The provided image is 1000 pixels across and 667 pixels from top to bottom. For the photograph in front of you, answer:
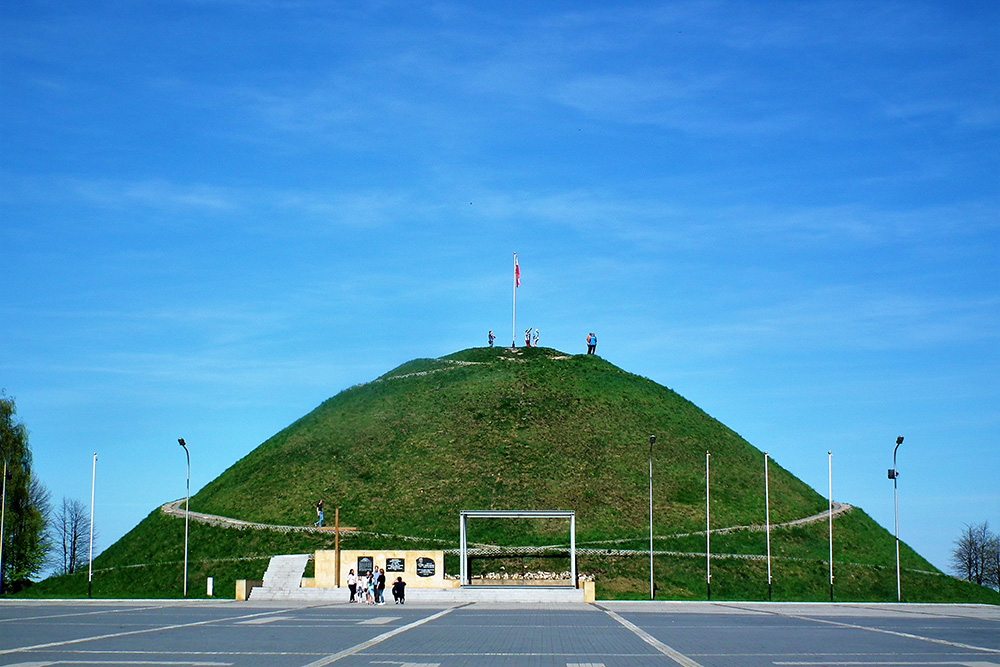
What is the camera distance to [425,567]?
6138cm

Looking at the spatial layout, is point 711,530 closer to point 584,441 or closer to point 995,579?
point 584,441

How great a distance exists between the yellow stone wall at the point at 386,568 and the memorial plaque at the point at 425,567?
12cm

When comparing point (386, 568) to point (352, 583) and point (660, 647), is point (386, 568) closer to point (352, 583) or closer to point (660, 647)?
point (352, 583)

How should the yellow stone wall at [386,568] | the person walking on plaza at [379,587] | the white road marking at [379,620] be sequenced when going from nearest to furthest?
the white road marking at [379,620]
the person walking on plaza at [379,587]
the yellow stone wall at [386,568]

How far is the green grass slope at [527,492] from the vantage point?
80.9 meters

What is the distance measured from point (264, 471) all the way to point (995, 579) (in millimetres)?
77332

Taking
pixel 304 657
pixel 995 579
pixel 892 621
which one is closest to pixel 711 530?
pixel 995 579

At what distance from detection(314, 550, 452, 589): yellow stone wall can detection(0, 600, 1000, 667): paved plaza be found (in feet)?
53.5

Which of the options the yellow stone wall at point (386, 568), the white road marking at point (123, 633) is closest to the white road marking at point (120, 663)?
the white road marking at point (123, 633)

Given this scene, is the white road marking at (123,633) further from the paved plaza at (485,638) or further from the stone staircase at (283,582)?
the stone staircase at (283,582)

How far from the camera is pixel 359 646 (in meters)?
25.0

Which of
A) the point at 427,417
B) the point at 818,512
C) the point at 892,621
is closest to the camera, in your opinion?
the point at 892,621

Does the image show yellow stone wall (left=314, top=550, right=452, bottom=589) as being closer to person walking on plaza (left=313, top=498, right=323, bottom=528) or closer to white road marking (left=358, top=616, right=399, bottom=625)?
white road marking (left=358, top=616, right=399, bottom=625)

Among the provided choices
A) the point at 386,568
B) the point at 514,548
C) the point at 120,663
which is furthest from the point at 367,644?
the point at 514,548
